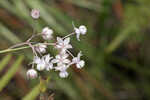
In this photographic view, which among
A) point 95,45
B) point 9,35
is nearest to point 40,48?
point 9,35

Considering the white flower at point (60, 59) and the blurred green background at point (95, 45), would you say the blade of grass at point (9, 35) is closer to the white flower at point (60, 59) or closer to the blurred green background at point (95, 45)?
the blurred green background at point (95, 45)

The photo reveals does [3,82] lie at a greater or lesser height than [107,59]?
lesser

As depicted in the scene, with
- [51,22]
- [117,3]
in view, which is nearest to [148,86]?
[117,3]

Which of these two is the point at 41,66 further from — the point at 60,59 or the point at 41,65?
the point at 60,59

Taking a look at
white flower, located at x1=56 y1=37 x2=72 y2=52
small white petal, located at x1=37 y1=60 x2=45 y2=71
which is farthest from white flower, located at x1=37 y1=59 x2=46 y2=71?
white flower, located at x1=56 y1=37 x2=72 y2=52

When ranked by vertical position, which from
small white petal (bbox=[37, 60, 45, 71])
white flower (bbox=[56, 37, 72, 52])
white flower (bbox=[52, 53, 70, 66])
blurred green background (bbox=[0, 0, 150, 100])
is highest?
blurred green background (bbox=[0, 0, 150, 100])

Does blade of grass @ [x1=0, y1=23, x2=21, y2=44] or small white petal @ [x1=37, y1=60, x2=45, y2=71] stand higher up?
blade of grass @ [x1=0, y1=23, x2=21, y2=44]

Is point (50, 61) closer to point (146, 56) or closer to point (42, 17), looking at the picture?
point (42, 17)

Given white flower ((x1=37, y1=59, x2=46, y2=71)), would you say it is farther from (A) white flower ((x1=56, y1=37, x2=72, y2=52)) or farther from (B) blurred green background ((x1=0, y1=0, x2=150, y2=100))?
A: (B) blurred green background ((x1=0, y1=0, x2=150, y2=100))

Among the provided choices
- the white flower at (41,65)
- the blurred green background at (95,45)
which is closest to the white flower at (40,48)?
the white flower at (41,65)
